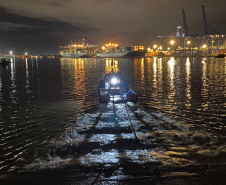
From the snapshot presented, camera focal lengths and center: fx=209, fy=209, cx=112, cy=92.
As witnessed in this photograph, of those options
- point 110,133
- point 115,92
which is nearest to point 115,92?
point 115,92

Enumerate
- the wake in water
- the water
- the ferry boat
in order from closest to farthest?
the wake in water, the water, the ferry boat

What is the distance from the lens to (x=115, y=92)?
1617cm

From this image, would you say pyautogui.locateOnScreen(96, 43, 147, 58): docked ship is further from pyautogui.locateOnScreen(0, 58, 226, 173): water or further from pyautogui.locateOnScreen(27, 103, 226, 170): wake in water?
pyautogui.locateOnScreen(27, 103, 226, 170): wake in water

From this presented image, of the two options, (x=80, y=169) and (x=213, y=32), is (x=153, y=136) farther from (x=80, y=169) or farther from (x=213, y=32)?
(x=213, y=32)

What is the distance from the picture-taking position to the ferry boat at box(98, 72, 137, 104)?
48.5 ft

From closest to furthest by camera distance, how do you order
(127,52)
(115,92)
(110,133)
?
(110,133)
(115,92)
(127,52)

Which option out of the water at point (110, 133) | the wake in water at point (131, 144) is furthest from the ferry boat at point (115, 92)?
the wake in water at point (131, 144)

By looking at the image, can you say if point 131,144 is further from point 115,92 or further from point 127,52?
point 127,52

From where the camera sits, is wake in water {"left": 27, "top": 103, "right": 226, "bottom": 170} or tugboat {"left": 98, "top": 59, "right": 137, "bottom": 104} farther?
tugboat {"left": 98, "top": 59, "right": 137, "bottom": 104}

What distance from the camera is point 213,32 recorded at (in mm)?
145000

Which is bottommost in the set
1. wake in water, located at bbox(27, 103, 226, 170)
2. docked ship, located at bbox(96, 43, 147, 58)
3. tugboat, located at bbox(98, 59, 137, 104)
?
wake in water, located at bbox(27, 103, 226, 170)

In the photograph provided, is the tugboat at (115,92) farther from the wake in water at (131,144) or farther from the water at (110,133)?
the wake in water at (131,144)

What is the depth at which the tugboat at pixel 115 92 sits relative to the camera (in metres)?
14.8

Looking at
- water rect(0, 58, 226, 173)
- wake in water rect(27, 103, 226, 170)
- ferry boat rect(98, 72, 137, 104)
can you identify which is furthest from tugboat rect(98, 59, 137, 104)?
wake in water rect(27, 103, 226, 170)
